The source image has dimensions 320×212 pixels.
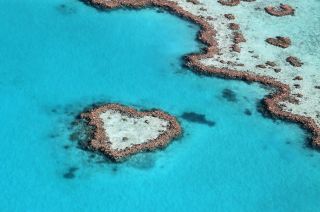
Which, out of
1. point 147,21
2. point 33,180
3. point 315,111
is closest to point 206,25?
point 147,21

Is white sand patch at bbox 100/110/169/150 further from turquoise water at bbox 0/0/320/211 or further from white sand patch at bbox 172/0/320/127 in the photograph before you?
white sand patch at bbox 172/0/320/127

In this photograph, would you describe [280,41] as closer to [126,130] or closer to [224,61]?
[224,61]

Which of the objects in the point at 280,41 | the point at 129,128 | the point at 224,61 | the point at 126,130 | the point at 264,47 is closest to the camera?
the point at 126,130

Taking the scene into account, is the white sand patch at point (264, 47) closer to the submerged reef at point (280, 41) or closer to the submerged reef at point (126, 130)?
the submerged reef at point (280, 41)

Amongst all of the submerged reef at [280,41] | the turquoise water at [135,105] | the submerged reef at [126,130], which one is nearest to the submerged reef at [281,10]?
the submerged reef at [280,41]

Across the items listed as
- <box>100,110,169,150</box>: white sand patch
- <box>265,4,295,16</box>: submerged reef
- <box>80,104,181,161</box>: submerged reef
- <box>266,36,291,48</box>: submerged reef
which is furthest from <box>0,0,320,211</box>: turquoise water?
<box>265,4,295,16</box>: submerged reef

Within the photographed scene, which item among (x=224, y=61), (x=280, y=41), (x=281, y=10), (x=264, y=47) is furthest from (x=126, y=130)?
(x=281, y=10)

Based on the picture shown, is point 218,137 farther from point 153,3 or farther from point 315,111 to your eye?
point 153,3
